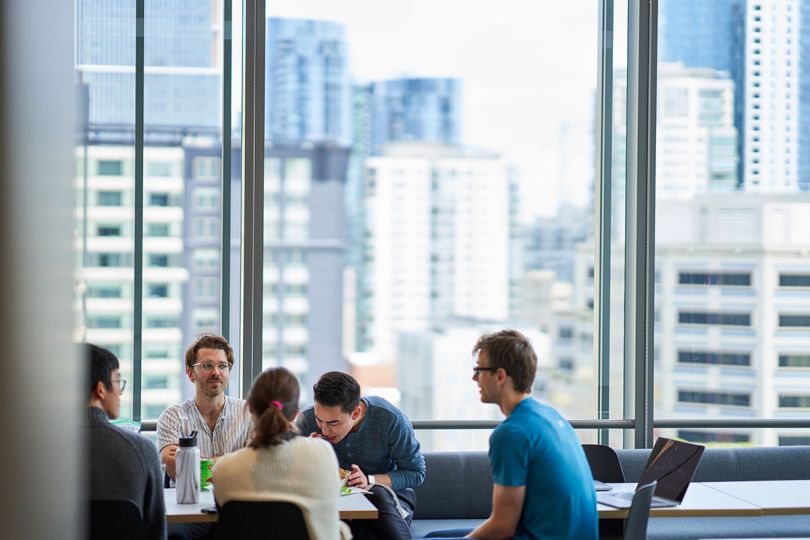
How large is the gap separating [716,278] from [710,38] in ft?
4.47

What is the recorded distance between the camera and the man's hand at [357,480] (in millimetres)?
3562

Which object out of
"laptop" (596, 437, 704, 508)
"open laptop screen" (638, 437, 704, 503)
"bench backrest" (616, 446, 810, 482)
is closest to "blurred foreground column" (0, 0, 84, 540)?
"laptop" (596, 437, 704, 508)

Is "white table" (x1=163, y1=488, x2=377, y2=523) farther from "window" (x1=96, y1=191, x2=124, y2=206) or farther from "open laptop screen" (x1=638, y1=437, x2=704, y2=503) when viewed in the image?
"window" (x1=96, y1=191, x2=124, y2=206)

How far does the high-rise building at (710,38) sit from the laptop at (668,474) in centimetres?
251

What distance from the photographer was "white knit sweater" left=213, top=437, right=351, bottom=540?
2.75 meters

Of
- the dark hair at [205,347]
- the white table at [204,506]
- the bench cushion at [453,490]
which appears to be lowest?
the bench cushion at [453,490]

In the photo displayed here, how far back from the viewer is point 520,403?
2.86 metres

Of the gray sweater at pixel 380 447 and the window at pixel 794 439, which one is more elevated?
the gray sweater at pixel 380 447

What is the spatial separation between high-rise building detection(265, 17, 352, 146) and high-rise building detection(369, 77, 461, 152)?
0.18m

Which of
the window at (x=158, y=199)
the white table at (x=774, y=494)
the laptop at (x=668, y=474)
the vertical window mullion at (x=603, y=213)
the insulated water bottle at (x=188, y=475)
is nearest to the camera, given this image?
the insulated water bottle at (x=188, y=475)

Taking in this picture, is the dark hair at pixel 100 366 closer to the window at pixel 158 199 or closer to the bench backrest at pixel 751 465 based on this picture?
the window at pixel 158 199

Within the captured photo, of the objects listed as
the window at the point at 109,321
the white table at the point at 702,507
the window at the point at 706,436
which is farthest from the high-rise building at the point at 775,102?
the window at the point at 109,321

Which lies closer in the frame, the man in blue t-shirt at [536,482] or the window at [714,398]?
the man in blue t-shirt at [536,482]

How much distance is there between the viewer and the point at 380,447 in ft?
13.0
